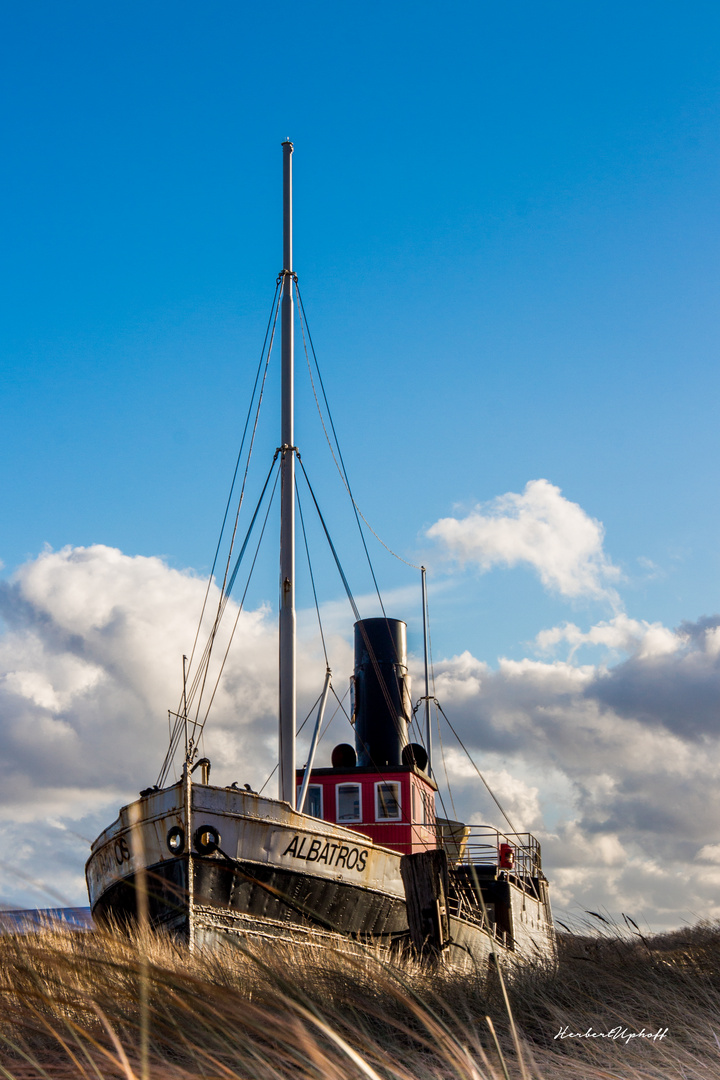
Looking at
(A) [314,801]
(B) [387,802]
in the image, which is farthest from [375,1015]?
(A) [314,801]

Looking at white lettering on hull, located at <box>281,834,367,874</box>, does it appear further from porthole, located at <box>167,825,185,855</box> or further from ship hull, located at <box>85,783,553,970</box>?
porthole, located at <box>167,825,185,855</box>

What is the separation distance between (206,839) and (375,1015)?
1066 cm

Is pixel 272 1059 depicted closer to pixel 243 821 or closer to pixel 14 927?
pixel 14 927

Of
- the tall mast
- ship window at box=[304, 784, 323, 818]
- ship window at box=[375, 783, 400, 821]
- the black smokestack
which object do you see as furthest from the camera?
the black smokestack

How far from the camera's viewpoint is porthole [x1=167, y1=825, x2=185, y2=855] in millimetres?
14766

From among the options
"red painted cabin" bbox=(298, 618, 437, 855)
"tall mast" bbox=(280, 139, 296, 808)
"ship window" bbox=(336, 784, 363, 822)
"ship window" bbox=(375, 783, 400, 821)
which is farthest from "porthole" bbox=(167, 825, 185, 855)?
"ship window" bbox=(375, 783, 400, 821)

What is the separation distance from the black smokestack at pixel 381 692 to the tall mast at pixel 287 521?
4935 millimetres

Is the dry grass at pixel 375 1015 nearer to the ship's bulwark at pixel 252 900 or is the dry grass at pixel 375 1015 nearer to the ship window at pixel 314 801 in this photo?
the ship's bulwark at pixel 252 900

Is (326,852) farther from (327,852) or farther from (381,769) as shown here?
(381,769)

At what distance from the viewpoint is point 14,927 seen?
511cm

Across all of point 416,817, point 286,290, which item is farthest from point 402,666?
point 286,290

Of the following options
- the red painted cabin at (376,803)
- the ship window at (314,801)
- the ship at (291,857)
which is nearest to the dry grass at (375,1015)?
the ship at (291,857)

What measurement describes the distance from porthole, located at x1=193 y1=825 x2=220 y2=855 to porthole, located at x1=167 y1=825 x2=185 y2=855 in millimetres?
231

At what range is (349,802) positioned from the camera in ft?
66.8
